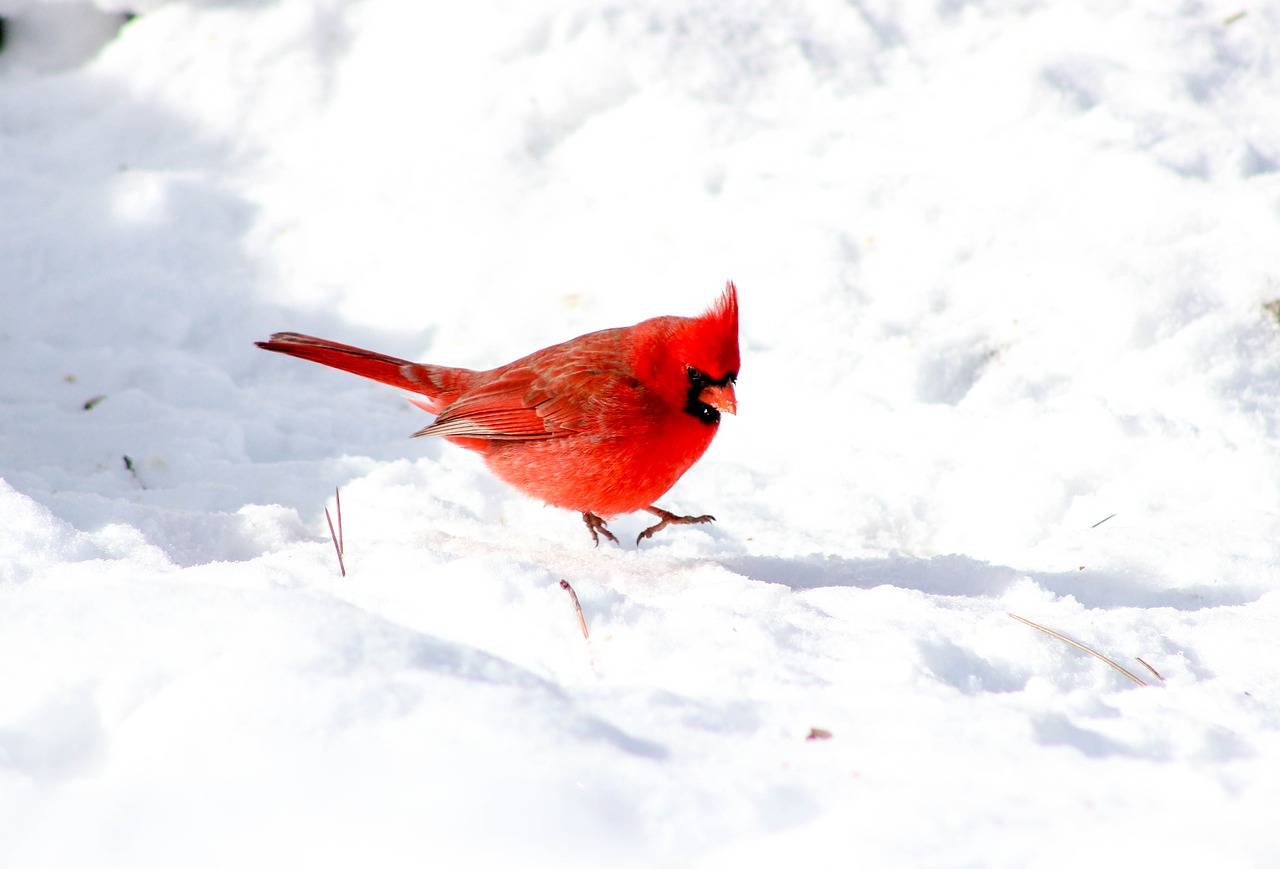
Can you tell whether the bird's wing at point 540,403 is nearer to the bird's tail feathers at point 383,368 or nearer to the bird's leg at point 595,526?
the bird's tail feathers at point 383,368

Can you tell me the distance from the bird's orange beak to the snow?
50cm

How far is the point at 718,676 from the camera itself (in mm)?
2473

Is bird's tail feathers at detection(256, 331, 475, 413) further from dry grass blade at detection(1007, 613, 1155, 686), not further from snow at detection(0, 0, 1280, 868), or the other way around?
dry grass blade at detection(1007, 613, 1155, 686)

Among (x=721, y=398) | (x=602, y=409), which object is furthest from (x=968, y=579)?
(x=602, y=409)

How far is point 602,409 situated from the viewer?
3582mm

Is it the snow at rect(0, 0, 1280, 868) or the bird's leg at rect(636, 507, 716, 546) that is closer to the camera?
the snow at rect(0, 0, 1280, 868)

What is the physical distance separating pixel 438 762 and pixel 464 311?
3.52m

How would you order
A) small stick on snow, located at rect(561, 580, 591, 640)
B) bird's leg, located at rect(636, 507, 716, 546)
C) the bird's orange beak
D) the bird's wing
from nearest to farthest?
1. small stick on snow, located at rect(561, 580, 591, 640)
2. the bird's orange beak
3. the bird's wing
4. bird's leg, located at rect(636, 507, 716, 546)

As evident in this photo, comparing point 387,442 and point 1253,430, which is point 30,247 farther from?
point 1253,430

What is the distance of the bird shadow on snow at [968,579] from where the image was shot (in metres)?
3.46

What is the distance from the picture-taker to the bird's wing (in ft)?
11.8

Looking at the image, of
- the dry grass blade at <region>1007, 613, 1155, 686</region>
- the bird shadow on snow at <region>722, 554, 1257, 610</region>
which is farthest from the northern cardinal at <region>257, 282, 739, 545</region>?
the dry grass blade at <region>1007, 613, 1155, 686</region>

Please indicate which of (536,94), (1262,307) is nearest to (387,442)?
(536,94)

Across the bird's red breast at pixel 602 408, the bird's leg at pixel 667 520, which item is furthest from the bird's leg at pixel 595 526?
the bird's red breast at pixel 602 408
